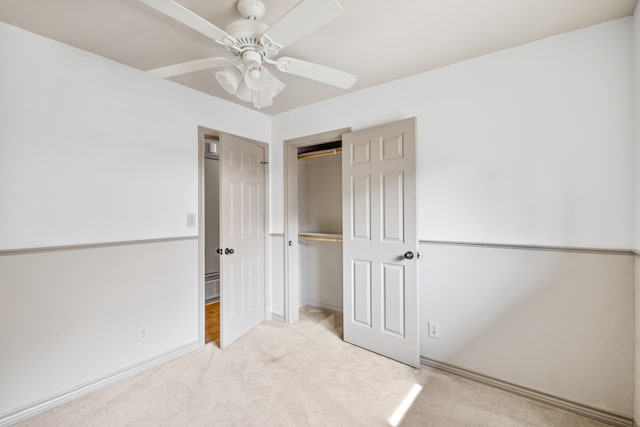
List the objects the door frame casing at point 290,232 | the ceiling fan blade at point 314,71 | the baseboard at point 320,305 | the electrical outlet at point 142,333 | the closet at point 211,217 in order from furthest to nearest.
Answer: the closet at point 211,217
the baseboard at point 320,305
the door frame casing at point 290,232
the electrical outlet at point 142,333
the ceiling fan blade at point 314,71

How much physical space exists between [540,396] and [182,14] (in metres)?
2.96

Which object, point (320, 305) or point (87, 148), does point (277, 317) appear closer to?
point (320, 305)

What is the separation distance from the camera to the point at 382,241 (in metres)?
2.57

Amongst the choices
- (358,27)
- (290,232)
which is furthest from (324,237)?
(358,27)

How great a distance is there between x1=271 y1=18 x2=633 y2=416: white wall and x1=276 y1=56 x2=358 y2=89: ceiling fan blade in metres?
1.04

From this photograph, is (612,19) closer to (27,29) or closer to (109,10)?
(109,10)

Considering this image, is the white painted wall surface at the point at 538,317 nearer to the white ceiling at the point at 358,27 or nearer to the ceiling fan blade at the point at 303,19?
the white ceiling at the point at 358,27

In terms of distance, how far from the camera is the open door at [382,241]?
2.39 meters

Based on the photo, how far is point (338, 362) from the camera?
2461mm

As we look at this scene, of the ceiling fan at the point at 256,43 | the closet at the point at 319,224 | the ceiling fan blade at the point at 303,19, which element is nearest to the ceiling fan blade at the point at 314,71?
the ceiling fan at the point at 256,43

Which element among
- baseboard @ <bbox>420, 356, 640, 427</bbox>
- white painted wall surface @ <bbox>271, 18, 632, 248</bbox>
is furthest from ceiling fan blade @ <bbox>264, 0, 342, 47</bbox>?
baseboard @ <bbox>420, 356, 640, 427</bbox>

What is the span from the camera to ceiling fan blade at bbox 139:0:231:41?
1114mm

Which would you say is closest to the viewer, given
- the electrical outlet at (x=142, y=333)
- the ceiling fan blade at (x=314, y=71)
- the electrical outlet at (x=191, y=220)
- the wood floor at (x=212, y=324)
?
the ceiling fan blade at (x=314, y=71)

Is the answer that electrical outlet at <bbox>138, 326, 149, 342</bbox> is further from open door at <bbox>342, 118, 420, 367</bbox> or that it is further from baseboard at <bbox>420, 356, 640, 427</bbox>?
baseboard at <bbox>420, 356, 640, 427</bbox>
